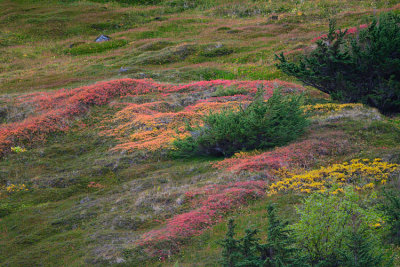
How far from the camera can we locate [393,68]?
2131cm

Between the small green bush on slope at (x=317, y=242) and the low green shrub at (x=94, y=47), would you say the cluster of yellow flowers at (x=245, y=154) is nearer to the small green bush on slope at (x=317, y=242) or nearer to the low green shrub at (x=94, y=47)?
the small green bush on slope at (x=317, y=242)

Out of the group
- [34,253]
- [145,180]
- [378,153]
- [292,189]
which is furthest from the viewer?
[145,180]

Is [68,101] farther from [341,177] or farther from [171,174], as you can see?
[341,177]

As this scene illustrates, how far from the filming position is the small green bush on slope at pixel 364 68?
2114 centimetres

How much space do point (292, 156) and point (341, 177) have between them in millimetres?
2871

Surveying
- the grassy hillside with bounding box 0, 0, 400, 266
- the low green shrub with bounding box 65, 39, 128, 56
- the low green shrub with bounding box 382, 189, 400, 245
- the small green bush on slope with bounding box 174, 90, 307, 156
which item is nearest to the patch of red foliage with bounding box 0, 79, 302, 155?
the grassy hillside with bounding box 0, 0, 400, 266

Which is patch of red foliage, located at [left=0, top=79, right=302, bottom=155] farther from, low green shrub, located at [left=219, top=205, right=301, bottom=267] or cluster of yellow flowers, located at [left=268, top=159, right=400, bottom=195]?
low green shrub, located at [left=219, top=205, right=301, bottom=267]

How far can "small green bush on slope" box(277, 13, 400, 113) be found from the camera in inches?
832

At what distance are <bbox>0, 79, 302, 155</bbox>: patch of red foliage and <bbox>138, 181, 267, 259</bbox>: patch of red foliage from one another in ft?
48.7

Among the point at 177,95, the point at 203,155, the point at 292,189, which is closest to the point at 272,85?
the point at 177,95

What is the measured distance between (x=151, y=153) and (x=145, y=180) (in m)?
3.62

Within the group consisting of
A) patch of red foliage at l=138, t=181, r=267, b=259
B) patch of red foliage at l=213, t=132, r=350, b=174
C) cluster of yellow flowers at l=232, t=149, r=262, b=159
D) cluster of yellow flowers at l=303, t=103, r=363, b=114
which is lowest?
patch of red foliage at l=138, t=181, r=267, b=259

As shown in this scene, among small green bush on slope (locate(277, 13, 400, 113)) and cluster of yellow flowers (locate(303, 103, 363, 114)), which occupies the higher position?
small green bush on slope (locate(277, 13, 400, 113))

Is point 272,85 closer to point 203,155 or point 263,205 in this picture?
point 203,155
